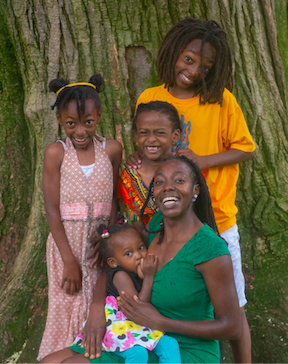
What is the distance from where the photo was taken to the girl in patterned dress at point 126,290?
1943mm

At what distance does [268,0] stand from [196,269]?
282 cm

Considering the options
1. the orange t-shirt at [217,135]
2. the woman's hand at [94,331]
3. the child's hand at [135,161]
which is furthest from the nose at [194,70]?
the woman's hand at [94,331]

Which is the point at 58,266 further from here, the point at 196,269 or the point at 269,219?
the point at 269,219

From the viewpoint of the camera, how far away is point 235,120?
2635 millimetres

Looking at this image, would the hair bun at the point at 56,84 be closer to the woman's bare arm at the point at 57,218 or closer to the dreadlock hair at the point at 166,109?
the woman's bare arm at the point at 57,218

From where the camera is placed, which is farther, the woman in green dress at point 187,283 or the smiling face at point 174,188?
the smiling face at point 174,188

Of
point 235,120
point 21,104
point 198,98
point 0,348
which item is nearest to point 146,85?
point 198,98

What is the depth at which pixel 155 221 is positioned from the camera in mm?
2406

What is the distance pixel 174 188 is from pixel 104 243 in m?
0.64

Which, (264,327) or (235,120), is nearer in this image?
(235,120)

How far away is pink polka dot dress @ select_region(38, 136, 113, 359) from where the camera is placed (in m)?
2.44

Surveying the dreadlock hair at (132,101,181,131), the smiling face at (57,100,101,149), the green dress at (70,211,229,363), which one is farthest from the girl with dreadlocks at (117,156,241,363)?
the smiling face at (57,100,101,149)

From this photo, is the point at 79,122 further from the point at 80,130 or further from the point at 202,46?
the point at 202,46

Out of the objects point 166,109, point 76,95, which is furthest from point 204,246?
point 76,95
